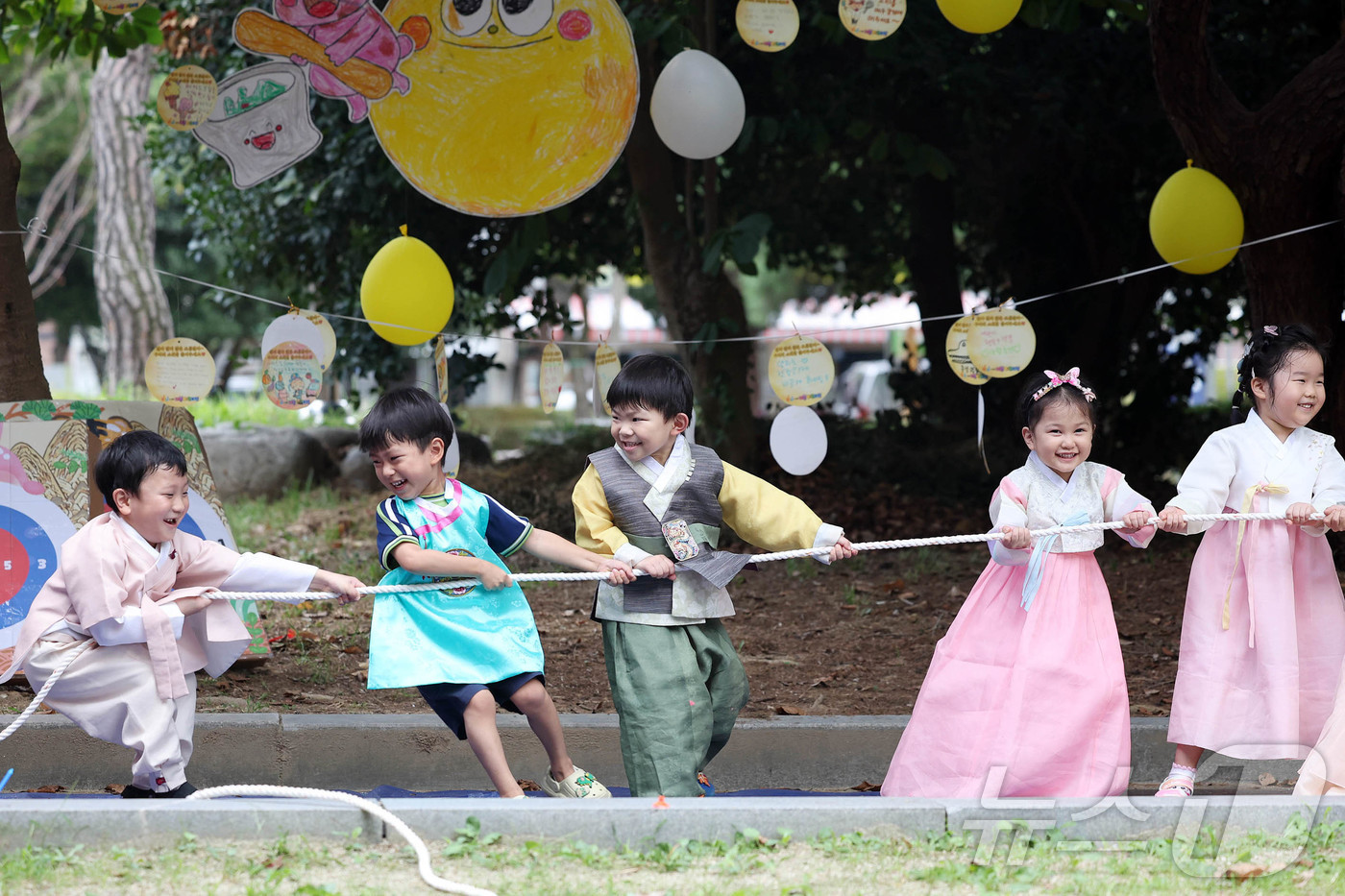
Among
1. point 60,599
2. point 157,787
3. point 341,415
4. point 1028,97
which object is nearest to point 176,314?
point 60,599

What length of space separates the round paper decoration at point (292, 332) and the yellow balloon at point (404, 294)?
0.27 m

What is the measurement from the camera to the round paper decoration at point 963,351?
5.47 meters

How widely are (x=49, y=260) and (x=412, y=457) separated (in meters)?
22.5

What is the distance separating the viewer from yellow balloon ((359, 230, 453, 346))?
5348 mm

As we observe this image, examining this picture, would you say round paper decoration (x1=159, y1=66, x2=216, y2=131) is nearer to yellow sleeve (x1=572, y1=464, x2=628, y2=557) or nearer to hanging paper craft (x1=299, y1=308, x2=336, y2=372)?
hanging paper craft (x1=299, y1=308, x2=336, y2=372)

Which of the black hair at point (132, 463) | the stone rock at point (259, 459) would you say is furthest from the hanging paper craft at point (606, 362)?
the stone rock at point (259, 459)

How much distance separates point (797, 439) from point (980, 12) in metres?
1.89

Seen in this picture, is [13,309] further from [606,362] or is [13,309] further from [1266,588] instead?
[1266,588]

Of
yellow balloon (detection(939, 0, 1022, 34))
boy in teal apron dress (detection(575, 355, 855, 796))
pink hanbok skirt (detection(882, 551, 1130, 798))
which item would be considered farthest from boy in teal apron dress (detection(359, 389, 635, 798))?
yellow balloon (detection(939, 0, 1022, 34))

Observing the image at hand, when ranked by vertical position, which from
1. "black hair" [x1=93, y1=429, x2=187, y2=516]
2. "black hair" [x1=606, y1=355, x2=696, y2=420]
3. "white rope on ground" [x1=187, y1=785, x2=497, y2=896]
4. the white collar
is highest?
"black hair" [x1=606, y1=355, x2=696, y2=420]

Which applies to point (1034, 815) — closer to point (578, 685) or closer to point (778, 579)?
point (578, 685)

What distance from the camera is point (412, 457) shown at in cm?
371

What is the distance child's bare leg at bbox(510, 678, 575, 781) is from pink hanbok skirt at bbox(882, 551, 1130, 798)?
1.03 metres

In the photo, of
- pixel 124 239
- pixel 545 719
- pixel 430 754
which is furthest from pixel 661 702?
pixel 124 239
